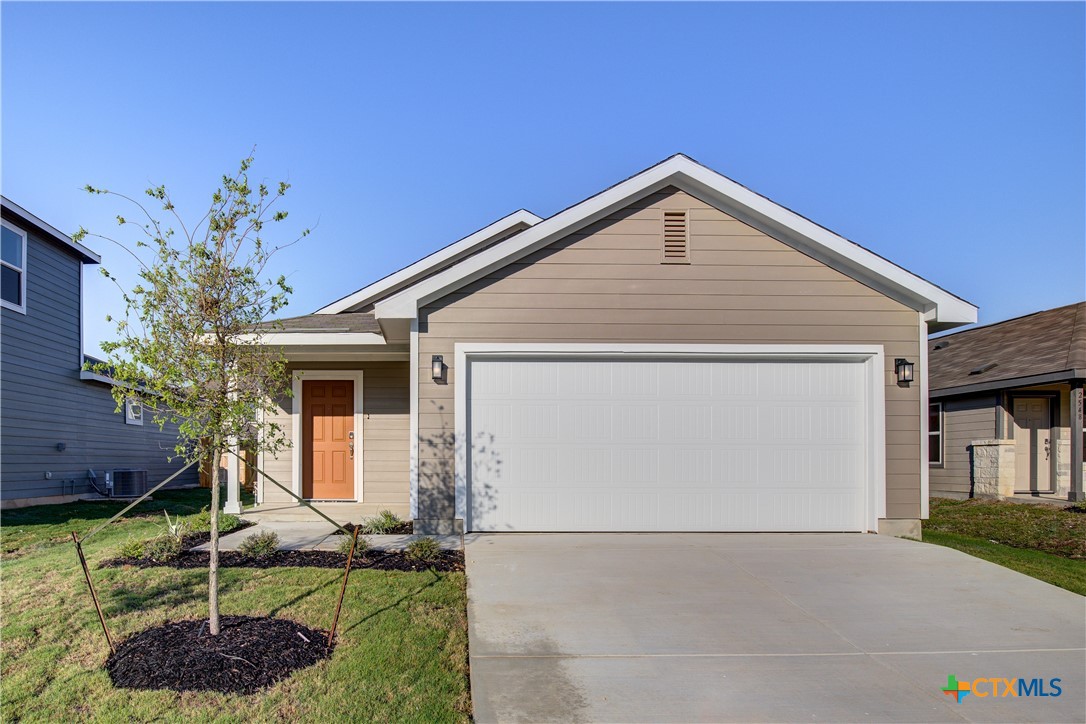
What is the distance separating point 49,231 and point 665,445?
40.0 ft

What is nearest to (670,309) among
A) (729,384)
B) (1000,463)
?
(729,384)

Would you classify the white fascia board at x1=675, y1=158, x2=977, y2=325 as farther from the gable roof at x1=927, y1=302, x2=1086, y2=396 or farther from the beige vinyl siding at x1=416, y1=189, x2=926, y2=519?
the gable roof at x1=927, y1=302, x2=1086, y2=396

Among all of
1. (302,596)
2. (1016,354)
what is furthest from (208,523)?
(1016,354)

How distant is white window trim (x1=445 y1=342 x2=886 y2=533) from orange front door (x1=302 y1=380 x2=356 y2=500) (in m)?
3.06

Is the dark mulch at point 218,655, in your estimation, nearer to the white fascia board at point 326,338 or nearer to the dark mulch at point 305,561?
the dark mulch at point 305,561

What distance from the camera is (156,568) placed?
241 inches

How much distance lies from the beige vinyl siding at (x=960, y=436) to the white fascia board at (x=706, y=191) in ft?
23.8

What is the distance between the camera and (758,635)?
15.0 feet

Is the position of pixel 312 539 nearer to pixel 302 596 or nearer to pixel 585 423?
pixel 302 596

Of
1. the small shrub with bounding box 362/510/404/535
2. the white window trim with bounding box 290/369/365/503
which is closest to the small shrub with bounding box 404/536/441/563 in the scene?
the small shrub with bounding box 362/510/404/535

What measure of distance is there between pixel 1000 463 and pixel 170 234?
48.5ft

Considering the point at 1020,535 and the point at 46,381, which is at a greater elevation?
the point at 46,381

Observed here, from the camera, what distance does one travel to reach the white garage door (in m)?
8.06

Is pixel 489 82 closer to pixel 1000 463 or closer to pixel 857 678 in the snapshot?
pixel 857 678
